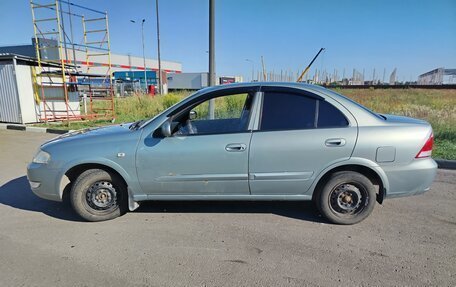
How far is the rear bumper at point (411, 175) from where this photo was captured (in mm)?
3266

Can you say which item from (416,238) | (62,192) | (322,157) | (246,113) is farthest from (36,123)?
(416,238)

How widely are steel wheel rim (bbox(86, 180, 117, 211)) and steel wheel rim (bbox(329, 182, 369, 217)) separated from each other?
2752 mm

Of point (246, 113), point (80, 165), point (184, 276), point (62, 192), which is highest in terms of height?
point (246, 113)

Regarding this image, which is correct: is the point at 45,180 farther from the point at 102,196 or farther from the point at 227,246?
the point at 227,246

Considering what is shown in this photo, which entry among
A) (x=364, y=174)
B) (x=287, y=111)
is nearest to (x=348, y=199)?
(x=364, y=174)

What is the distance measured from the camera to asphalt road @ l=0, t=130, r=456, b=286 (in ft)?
8.27

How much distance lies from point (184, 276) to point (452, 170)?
19.0 ft

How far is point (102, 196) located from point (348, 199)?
10.1 ft

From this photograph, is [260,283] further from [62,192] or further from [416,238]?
[62,192]

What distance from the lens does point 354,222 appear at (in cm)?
345

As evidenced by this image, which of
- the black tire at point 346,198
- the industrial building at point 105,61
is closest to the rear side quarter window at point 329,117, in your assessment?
the black tire at point 346,198

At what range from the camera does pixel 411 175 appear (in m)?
3.28

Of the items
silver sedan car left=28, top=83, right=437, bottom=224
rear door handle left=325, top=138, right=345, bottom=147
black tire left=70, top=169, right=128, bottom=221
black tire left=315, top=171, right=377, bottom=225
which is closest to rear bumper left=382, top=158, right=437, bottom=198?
silver sedan car left=28, top=83, right=437, bottom=224

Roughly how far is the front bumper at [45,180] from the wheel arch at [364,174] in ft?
10.5
